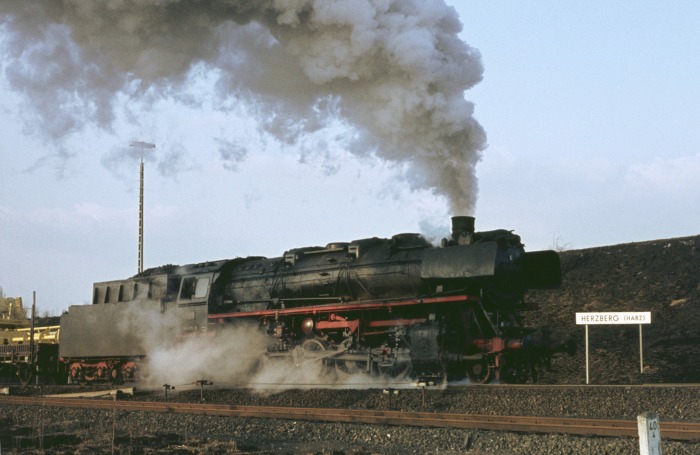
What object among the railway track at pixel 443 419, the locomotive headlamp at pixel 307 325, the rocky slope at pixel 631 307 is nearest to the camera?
the railway track at pixel 443 419

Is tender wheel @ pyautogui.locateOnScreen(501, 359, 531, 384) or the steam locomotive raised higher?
the steam locomotive

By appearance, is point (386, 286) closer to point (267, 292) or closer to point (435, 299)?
point (435, 299)

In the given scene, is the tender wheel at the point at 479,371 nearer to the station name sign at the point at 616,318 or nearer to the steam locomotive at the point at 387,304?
the steam locomotive at the point at 387,304

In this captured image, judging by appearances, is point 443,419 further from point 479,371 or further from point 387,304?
point 387,304

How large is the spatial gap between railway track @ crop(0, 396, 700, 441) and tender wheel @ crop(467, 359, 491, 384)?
146 inches

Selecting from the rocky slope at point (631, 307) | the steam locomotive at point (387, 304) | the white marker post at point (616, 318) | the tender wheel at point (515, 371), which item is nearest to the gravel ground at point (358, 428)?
the tender wheel at point (515, 371)

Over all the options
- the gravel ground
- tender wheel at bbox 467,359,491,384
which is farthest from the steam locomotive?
the gravel ground

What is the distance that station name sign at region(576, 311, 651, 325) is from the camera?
1745 cm

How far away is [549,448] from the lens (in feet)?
29.9

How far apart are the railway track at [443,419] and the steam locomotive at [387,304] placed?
122 inches

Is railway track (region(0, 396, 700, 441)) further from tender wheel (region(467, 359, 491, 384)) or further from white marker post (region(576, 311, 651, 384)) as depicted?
white marker post (region(576, 311, 651, 384))

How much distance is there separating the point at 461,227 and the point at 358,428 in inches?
236

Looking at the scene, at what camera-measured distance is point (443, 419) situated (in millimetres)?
11750

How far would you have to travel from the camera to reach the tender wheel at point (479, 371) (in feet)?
50.7
